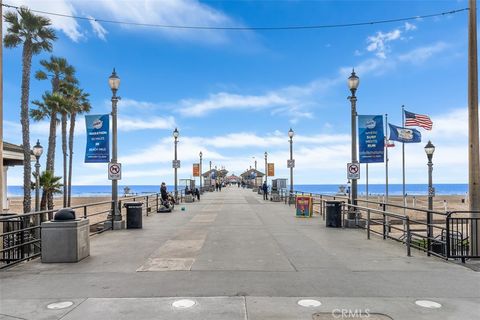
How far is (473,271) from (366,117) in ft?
29.5

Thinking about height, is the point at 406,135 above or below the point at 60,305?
above

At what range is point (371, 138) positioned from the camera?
16172mm

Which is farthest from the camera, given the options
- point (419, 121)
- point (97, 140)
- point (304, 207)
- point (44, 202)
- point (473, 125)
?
point (44, 202)

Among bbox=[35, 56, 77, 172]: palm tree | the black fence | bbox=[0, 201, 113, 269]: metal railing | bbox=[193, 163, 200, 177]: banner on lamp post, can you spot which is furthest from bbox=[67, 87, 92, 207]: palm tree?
bbox=[0, 201, 113, 269]: metal railing

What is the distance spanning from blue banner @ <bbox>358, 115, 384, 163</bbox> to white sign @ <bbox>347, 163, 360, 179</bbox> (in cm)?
42

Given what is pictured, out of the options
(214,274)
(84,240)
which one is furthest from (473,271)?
(84,240)

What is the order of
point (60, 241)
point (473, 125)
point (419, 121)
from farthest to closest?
1. point (419, 121)
2. point (473, 125)
3. point (60, 241)

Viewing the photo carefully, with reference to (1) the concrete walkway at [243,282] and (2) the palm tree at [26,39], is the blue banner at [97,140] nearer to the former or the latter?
(1) the concrete walkway at [243,282]

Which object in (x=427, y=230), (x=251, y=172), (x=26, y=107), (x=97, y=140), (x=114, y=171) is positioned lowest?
(x=427, y=230)

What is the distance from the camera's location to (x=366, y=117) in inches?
637

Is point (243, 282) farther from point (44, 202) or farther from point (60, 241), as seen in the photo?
point (44, 202)

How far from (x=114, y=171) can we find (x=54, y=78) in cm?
2505

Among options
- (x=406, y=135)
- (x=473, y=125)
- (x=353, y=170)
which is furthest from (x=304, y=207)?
(x=473, y=125)

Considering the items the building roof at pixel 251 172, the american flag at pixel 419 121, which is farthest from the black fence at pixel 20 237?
the building roof at pixel 251 172
